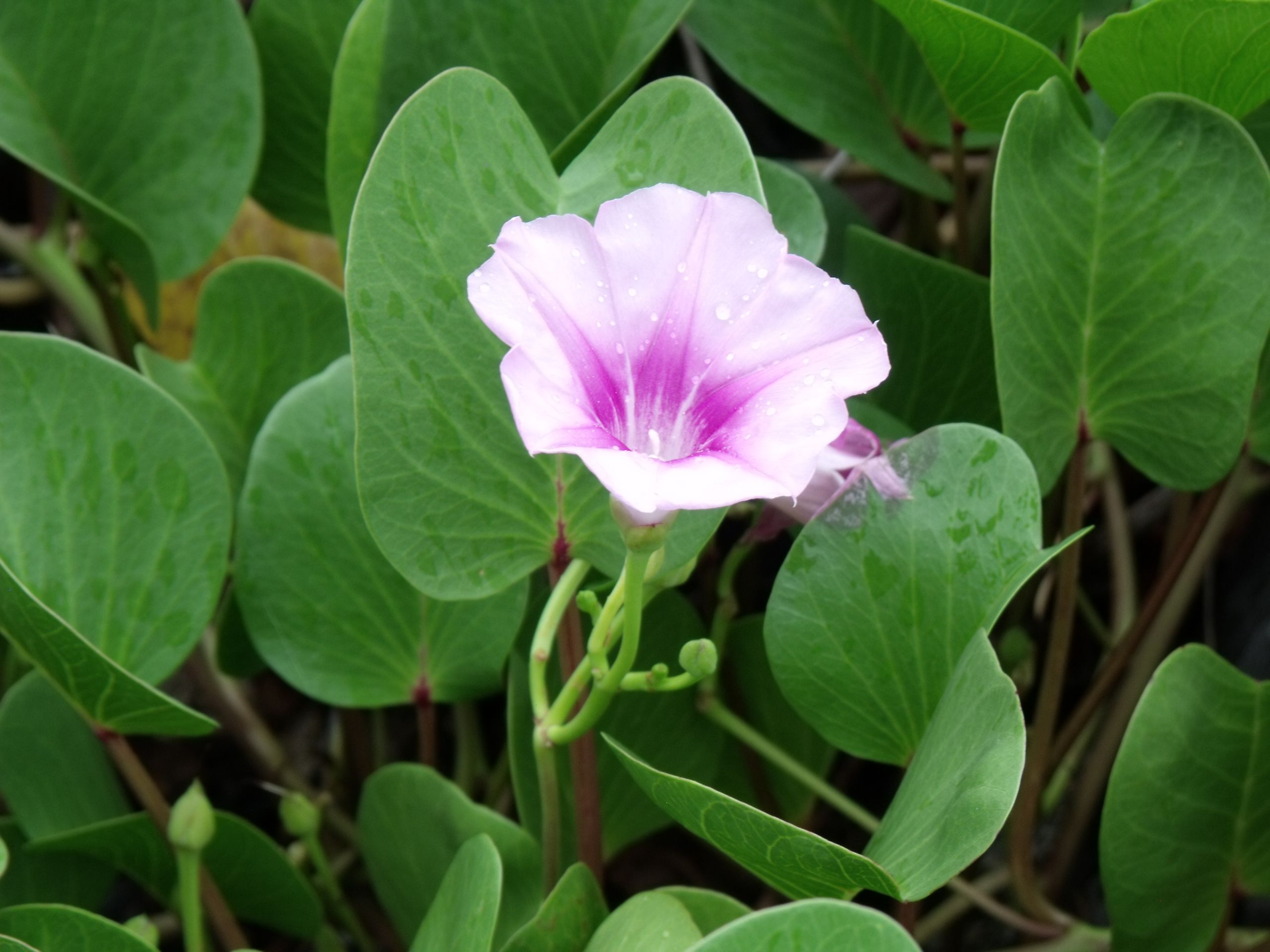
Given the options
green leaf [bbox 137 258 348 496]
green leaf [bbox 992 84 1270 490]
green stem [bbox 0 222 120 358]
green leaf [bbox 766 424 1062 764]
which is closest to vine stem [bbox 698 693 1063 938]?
green leaf [bbox 766 424 1062 764]

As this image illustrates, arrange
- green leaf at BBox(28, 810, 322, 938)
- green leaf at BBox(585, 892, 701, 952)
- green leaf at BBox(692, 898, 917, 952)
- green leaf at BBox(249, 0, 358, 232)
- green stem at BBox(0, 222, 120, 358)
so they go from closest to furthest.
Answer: green leaf at BBox(692, 898, 917, 952), green leaf at BBox(585, 892, 701, 952), green leaf at BBox(28, 810, 322, 938), green leaf at BBox(249, 0, 358, 232), green stem at BBox(0, 222, 120, 358)

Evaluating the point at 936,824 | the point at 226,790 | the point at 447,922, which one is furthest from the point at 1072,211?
the point at 226,790

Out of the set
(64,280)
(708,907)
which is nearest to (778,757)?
(708,907)

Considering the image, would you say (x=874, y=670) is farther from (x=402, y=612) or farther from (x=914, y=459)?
(x=402, y=612)

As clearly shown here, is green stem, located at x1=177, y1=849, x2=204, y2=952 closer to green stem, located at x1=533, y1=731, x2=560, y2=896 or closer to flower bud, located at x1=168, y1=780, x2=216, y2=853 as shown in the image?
flower bud, located at x1=168, y1=780, x2=216, y2=853

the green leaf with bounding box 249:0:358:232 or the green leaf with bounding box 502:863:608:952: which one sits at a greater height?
the green leaf with bounding box 249:0:358:232

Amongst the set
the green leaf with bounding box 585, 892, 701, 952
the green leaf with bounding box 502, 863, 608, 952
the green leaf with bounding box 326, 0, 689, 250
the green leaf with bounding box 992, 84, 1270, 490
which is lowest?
the green leaf with bounding box 502, 863, 608, 952

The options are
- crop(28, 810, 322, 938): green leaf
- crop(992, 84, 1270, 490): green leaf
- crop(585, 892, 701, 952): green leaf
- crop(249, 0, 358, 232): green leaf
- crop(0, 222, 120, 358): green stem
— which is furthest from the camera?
crop(0, 222, 120, 358): green stem
